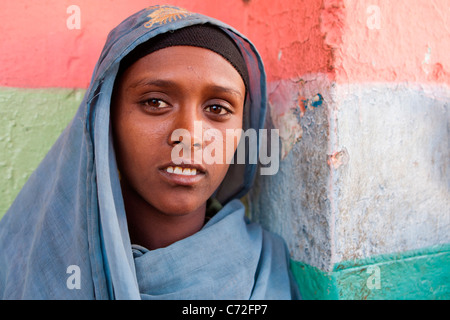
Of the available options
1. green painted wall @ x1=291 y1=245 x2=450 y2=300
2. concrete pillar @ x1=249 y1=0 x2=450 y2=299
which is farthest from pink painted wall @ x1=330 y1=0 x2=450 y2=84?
green painted wall @ x1=291 y1=245 x2=450 y2=300

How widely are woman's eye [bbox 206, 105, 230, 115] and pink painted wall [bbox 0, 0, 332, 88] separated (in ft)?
0.94

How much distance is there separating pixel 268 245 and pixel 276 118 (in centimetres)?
43

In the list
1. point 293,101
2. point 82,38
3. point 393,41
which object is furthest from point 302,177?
point 82,38

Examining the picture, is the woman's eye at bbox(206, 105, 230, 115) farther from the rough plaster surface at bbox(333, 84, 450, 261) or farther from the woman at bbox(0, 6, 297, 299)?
the rough plaster surface at bbox(333, 84, 450, 261)

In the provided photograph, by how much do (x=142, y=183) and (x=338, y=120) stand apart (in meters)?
0.56

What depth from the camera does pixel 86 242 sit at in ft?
2.97

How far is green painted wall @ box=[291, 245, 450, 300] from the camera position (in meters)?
1.03

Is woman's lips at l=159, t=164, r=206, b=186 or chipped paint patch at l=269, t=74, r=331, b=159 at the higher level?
chipped paint patch at l=269, t=74, r=331, b=159

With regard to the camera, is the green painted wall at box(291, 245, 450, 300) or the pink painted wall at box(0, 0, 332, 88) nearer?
the green painted wall at box(291, 245, 450, 300)

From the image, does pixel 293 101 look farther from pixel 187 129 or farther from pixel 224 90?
pixel 187 129

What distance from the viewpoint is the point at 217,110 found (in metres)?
1.03

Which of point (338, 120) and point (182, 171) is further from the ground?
point (338, 120)

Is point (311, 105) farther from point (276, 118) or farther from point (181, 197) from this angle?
point (181, 197)

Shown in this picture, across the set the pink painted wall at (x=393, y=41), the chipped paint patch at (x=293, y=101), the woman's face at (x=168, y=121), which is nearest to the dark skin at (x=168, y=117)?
the woman's face at (x=168, y=121)
